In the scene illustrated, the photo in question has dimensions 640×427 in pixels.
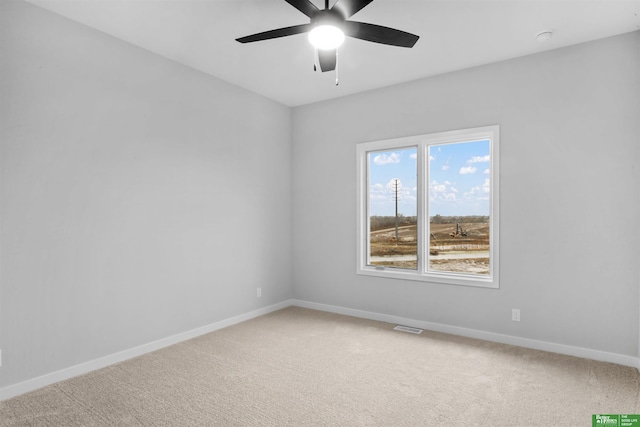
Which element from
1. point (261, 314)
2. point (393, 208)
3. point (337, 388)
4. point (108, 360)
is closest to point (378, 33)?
point (393, 208)

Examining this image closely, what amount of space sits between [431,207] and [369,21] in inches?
81.9

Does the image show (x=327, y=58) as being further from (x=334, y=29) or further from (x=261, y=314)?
(x=261, y=314)

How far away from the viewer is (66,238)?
2.67m

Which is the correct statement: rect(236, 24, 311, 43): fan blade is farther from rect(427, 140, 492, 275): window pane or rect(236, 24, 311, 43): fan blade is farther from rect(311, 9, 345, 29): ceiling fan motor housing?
rect(427, 140, 492, 275): window pane

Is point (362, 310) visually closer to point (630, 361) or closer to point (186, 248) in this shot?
point (186, 248)

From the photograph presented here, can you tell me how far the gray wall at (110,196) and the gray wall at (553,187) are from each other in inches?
74.7

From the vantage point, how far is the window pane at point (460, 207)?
12.0ft

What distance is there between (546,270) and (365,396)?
209cm

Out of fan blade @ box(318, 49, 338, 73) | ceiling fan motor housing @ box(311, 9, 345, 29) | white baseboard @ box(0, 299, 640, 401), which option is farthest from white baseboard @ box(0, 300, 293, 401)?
ceiling fan motor housing @ box(311, 9, 345, 29)

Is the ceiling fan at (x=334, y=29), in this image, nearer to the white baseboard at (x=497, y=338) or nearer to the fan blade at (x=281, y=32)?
the fan blade at (x=281, y=32)

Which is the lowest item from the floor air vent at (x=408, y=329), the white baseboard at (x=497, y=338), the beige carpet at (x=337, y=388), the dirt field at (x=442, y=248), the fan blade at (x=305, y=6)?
the floor air vent at (x=408, y=329)

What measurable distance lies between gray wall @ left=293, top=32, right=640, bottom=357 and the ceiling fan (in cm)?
161

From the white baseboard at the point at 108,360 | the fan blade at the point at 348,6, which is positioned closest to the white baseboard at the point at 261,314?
the white baseboard at the point at 108,360

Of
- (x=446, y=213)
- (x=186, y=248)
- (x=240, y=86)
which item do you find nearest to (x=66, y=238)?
(x=186, y=248)
